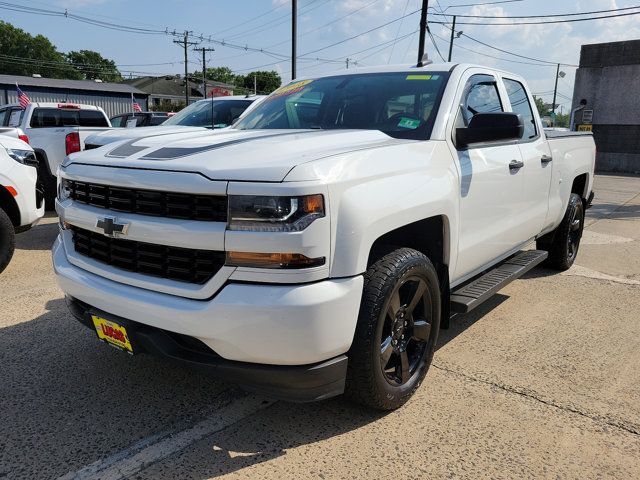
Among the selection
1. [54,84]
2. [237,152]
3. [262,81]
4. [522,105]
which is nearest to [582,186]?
[522,105]

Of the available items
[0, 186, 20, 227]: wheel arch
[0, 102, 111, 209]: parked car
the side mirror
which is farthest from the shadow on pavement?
[0, 102, 111, 209]: parked car

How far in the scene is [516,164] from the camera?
156 inches

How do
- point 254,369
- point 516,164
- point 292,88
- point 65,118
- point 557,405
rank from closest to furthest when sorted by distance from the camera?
1. point 254,369
2. point 557,405
3. point 516,164
4. point 292,88
5. point 65,118

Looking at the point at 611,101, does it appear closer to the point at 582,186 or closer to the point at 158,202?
the point at 582,186

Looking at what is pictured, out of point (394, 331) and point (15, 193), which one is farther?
point (15, 193)

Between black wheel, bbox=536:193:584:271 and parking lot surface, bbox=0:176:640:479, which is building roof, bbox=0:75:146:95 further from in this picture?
parking lot surface, bbox=0:176:640:479

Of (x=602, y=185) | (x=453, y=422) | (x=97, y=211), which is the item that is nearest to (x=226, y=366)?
(x=97, y=211)

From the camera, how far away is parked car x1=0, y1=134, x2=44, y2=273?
5.32m

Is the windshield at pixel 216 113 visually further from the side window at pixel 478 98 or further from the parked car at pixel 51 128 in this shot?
the side window at pixel 478 98

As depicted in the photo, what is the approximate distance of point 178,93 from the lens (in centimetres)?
8381

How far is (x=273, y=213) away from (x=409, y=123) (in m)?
1.50

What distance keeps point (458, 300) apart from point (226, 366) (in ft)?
5.30

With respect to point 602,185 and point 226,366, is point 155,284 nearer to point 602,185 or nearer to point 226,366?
point 226,366

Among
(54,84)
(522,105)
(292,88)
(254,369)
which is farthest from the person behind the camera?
(54,84)
